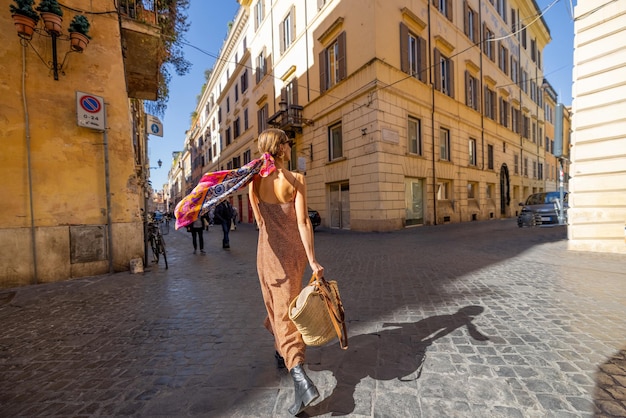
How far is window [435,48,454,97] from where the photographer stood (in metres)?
15.2

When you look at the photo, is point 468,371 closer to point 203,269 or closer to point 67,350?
point 67,350

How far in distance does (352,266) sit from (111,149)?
5.35 m

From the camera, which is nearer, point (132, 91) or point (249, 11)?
point (132, 91)

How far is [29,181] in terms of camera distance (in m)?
4.93

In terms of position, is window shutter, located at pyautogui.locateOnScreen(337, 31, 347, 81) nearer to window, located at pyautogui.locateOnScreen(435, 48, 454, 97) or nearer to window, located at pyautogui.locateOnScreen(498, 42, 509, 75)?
window, located at pyautogui.locateOnScreen(435, 48, 454, 97)

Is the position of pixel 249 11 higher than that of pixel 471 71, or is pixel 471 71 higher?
pixel 249 11

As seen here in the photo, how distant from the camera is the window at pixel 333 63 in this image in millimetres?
13508

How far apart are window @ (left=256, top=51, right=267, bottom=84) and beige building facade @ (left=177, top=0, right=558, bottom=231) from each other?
77mm

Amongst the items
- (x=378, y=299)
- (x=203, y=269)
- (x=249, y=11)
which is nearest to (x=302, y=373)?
(x=378, y=299)

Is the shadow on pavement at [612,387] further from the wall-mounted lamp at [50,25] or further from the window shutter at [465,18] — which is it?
the window shutter at [465,18]

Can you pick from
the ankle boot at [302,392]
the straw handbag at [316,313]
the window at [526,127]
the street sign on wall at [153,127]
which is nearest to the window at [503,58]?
the window at [526,127]

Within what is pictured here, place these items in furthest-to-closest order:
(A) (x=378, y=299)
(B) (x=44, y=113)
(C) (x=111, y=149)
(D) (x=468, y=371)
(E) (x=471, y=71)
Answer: (E) (x=471, y=71)
(C) (x=111, y=149)
(B) (x=44, y=113)
(A) (x=378, y=299)
(D) (x=468, y=371)

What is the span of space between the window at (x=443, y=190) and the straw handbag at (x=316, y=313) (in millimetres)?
14980

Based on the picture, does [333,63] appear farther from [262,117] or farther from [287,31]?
[262,117]
